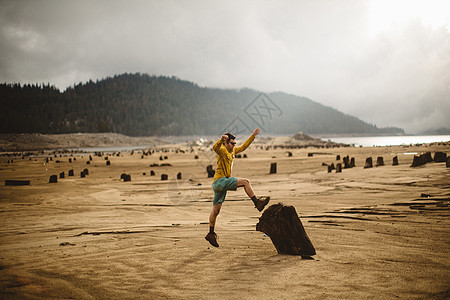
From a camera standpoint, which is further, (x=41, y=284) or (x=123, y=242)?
(x=123, y=242)

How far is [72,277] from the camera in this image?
3.99 metres

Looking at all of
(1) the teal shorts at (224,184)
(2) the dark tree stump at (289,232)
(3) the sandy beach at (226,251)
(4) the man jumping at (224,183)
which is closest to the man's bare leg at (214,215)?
(4) the man jumping at (224,183)

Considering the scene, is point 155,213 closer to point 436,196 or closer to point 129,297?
point 129,297

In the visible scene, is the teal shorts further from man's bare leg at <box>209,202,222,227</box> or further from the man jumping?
man's bare leg at <box>209,202,222,227</box>

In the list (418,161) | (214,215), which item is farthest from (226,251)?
(418,161)

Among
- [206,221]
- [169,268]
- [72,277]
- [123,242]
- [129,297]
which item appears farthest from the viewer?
[206,221]

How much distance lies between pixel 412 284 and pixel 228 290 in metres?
2.25

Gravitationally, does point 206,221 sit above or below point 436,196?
below

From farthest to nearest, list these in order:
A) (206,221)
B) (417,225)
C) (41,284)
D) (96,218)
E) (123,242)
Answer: (96,218)
(206,221)
(417,225)
(123,242)
(41,284)

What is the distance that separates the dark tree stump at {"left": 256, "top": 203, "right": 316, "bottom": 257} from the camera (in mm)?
4578

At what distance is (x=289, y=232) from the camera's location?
182 inches

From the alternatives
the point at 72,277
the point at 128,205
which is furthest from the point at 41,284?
the point at 128,205

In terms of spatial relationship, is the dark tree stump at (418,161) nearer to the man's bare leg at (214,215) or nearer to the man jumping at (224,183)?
the man jumping at (224,183)

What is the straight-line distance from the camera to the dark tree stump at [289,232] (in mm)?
4578
